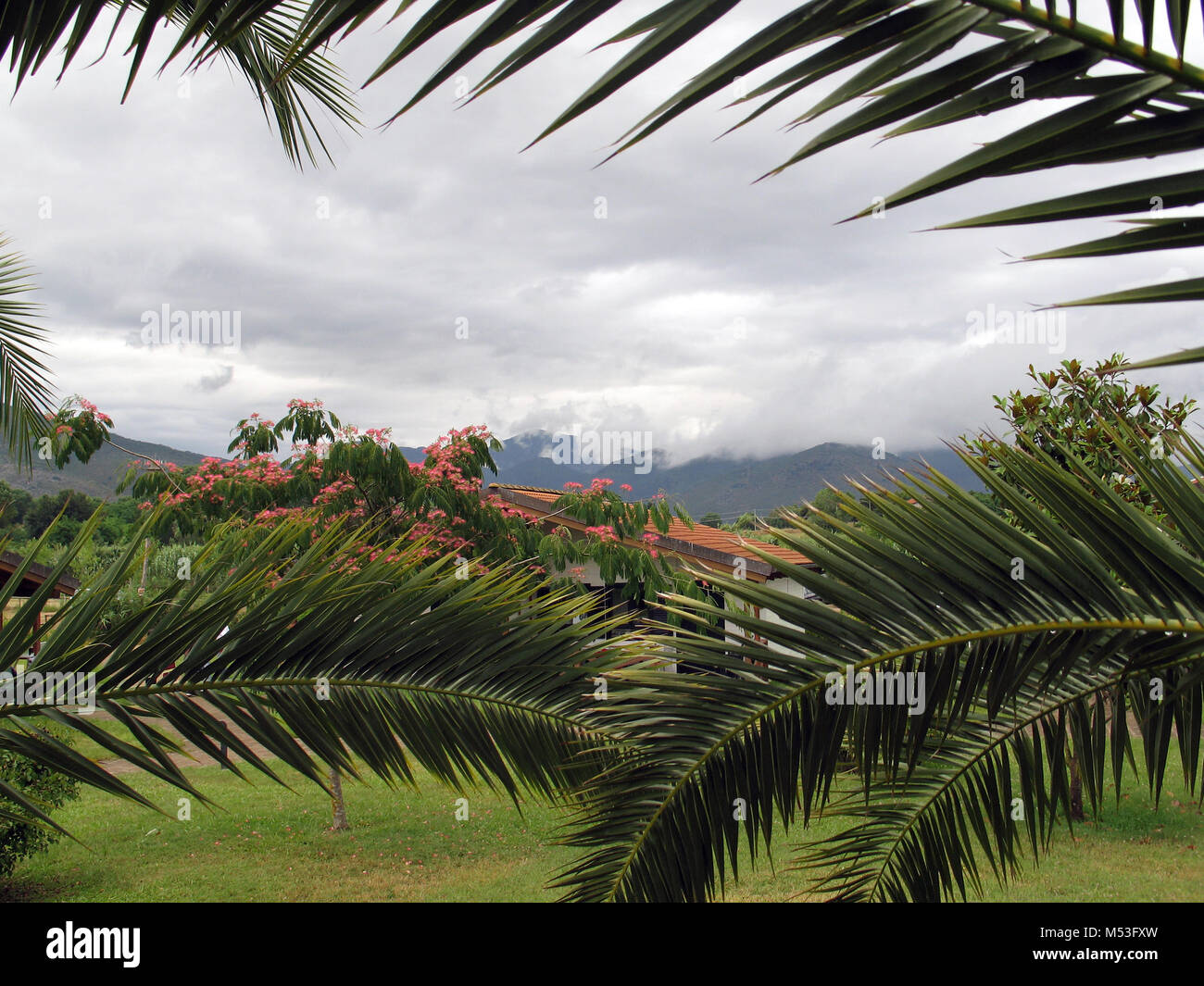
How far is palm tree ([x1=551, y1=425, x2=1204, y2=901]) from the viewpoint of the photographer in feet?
6.80

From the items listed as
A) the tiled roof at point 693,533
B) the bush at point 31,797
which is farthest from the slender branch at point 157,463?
the tiled roof at point 693,533

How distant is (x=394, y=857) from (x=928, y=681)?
8069mm

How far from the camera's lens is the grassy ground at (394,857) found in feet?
25.6

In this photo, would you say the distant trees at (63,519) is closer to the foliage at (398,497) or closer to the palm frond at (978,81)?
the foliage at (398,497)

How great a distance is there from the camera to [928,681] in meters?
2.33

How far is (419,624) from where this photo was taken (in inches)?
120

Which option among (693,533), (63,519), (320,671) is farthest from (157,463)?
(693,533)

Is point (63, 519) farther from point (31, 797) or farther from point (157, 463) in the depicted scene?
point (157, 463)

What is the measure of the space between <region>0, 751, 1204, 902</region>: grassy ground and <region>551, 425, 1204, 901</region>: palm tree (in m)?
4.30

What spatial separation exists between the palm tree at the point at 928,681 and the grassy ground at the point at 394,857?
430 centimetres

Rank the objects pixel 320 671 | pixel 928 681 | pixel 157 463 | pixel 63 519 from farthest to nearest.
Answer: pixel 157 463
pixel 63 519
pixel 320 671
pixel 928 681
